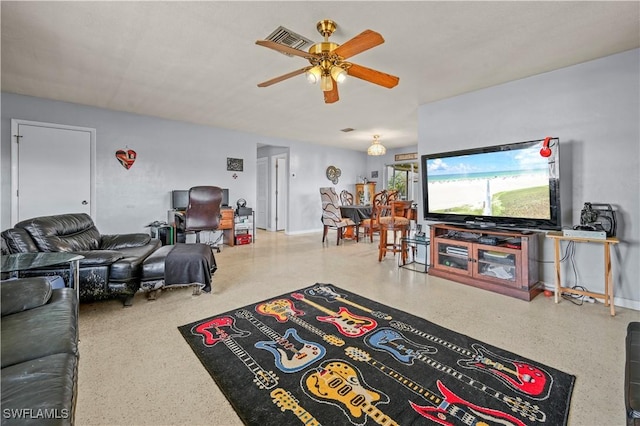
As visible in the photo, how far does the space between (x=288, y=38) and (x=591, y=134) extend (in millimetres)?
3153

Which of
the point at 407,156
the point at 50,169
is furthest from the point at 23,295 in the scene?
the point at 407,156

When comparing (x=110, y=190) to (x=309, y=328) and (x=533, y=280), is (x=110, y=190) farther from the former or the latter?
(x=533, y=280)

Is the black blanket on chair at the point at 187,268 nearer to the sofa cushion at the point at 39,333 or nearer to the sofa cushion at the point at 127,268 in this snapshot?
the sofa cushion at the point at 127,268

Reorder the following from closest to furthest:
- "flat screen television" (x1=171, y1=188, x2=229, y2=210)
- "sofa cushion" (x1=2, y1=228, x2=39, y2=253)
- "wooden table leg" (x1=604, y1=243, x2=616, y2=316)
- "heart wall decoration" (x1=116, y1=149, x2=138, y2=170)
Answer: "sofa cushion" (x1=2, y1=228, x2=39, y2=253)
"wooden table leg" (x1=604, y1=243, x2=616, y2=316)
"heart wall decoration" (x1=116, y1=149, x2=138, y2=170)
"flat screen television" (x1=171, y1=188, x2=229, y2=210)

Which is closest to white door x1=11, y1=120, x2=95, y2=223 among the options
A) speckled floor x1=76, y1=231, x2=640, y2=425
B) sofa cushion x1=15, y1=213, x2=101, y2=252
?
sofa cushion x1=15, y1=213, x2=101, y2=252

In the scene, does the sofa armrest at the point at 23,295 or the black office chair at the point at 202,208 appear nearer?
the sofa armrest at the point at 23,295

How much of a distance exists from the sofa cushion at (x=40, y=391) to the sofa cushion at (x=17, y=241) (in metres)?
1.78

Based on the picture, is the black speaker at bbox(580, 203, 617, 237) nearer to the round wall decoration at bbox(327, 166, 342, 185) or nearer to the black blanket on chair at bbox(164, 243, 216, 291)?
the black blanket on chair at bbox(164, 243, 216, 291)

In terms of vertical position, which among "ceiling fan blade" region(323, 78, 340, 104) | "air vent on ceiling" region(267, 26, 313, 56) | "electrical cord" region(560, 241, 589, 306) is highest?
"air vent on ceiling" region(267, 26, 313, 56)

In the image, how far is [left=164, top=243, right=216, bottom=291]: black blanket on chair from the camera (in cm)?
270

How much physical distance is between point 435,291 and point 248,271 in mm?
2371

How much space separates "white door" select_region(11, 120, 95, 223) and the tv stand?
5.38m

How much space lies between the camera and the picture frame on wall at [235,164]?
6100mm

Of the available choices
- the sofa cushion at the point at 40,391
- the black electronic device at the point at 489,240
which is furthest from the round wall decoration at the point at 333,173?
the sofa cushion at the point at 40,391
